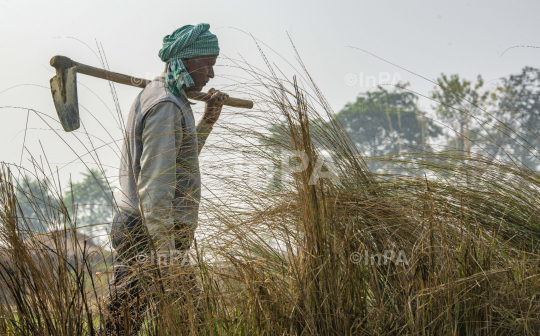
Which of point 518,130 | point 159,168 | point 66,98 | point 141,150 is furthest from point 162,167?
point 518,130

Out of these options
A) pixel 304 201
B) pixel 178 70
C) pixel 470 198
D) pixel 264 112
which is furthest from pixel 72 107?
pixel 470 198

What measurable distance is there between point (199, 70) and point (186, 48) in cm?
14

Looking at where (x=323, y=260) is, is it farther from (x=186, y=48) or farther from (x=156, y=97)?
A: (x=186, y=48)

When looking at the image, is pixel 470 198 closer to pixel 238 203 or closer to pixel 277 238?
pixel 277 238

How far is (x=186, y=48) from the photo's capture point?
7.42 feet

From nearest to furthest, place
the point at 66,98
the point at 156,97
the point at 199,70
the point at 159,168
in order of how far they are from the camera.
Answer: the point at 159,168 < the point at 156,97 < the point at 199,70 < the point at 66,98

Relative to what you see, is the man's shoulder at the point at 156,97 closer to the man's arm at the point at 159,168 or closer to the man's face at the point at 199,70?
the man's arm at the point at 159,168

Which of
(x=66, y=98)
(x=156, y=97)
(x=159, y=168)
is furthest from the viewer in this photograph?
(x=66, y=98)

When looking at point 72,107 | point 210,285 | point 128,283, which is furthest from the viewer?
point 72,107

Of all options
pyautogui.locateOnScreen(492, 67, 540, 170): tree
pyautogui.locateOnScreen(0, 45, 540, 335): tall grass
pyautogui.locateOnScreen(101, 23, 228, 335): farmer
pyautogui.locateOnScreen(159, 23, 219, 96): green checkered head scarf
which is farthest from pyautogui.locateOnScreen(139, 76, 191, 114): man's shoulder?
pyautogui.locateOnScreen(492, 67, 540, 170): tree

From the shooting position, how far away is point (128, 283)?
146cm

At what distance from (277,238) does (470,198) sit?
2.45ft

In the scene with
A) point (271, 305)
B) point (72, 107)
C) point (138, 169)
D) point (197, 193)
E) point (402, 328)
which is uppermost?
point (72, 107)

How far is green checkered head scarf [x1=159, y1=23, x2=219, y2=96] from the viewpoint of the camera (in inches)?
86.8
